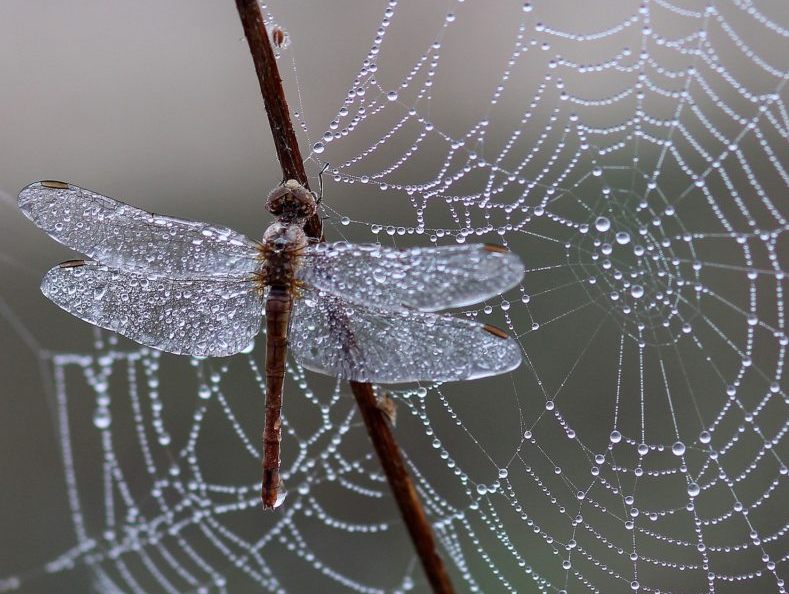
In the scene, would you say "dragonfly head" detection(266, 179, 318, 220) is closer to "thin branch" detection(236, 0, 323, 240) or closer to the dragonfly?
the dragonfly

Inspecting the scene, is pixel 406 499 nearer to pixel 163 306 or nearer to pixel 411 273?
pixel 411 273

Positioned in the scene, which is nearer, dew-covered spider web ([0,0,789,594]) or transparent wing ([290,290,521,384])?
transparent wing ([290,290,521,384])

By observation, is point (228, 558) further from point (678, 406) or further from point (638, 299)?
point (638, 299)

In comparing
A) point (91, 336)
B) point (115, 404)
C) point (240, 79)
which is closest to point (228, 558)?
point (115, 404)

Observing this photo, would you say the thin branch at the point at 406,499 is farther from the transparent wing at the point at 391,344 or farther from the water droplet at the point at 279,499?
the water droplet at the point at 279,499

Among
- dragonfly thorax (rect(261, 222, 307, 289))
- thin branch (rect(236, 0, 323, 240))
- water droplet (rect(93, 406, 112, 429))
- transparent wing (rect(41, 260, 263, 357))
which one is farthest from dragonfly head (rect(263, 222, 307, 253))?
water droplet (rect(93, 406, 112, 429))

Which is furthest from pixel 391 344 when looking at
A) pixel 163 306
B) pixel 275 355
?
pixel 163 306
